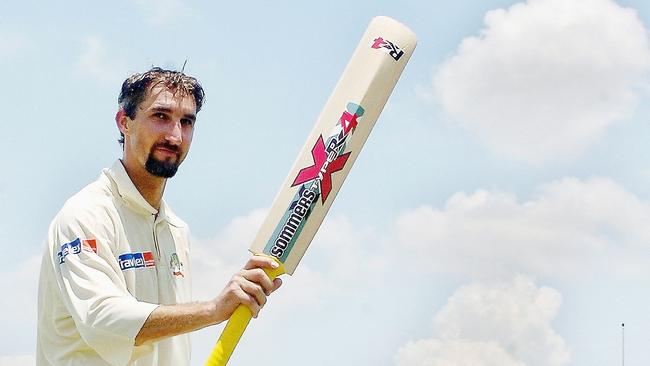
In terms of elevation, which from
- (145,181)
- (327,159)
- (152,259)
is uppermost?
(327,159)

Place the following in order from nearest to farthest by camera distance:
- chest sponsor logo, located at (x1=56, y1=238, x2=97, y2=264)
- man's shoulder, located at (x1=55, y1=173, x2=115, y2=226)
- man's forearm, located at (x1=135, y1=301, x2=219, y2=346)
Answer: man's forearm, located at (x1=135, y1=301, x2=219, y2=346)
chest sponsor logo, located at (x1=56, y1=238, x2=97, y2=264)
man's shoulder, located at (x1=55, y1=173, x2=115, y2=226)

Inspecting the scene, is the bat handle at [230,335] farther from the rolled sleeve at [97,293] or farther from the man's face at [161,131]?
the man's face at [161,131]

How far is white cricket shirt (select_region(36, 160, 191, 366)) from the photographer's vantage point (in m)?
5.04

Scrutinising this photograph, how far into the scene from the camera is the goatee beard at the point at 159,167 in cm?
555

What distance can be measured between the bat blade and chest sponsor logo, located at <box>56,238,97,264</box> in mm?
918

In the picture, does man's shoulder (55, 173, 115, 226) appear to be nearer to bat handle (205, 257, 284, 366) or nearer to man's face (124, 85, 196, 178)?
man's face (124, 85, 196, 178)

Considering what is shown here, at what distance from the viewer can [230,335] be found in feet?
16.9

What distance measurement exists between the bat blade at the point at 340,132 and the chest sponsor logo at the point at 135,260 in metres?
0.68

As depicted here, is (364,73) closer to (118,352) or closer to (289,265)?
(289,265)

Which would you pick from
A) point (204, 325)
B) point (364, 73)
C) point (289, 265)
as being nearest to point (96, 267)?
point (204, 325)

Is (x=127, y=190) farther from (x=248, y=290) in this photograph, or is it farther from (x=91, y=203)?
(x=248, y=290)

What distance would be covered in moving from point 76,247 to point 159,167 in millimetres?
666

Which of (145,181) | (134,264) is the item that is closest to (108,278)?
(134,264)

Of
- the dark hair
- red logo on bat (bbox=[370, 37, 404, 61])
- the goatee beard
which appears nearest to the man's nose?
the goatee beard
